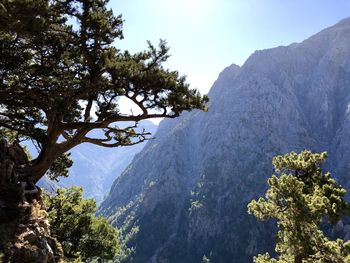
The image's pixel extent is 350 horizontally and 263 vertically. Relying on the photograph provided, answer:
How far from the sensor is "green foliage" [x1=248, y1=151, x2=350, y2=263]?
21.8m

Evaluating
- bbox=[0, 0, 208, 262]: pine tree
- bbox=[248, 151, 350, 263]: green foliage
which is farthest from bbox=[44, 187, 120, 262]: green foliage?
bbox=[248, 151, 350, 263]: green foliage

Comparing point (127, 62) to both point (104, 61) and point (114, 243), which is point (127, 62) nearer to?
point (104, 61)

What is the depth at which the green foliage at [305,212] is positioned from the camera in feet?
71.5

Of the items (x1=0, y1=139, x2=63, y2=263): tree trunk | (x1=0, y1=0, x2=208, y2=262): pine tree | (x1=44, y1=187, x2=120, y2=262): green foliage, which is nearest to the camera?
(x1=0, y1=139, x2=63, y2=263): tree trunk

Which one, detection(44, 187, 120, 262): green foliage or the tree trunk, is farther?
detection(44, 187, 120, 262): green foliage

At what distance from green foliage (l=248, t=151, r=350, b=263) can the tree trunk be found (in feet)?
Answer: 41.6

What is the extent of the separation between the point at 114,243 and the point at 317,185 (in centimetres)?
2431

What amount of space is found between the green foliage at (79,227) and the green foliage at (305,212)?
55.9 ft

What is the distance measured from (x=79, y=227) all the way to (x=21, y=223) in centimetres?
2043

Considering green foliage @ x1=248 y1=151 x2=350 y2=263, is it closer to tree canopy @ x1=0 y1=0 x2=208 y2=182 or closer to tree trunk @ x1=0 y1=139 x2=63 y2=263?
tree canopy @ x1=0 y1=0 x2=208 y2=182

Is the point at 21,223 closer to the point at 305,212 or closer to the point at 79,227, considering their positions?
the point at 305,212

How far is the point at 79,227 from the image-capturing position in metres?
36.1

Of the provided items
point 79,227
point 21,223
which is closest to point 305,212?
point 21,223

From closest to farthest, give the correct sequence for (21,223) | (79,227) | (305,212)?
(21,223), (305,212), (79,227)
